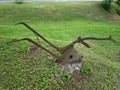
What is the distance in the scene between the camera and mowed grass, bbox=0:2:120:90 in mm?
4633

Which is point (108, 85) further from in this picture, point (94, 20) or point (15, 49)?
point (94, 20)

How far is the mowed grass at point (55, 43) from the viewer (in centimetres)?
463

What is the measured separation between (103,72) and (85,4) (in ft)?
31.9

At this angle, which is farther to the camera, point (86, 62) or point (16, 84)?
point (86, 62)

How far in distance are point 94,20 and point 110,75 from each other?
27.4 feet

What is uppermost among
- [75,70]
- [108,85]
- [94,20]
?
[75,70]

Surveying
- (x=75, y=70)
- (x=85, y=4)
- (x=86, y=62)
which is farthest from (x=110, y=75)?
(x=85, y=4)

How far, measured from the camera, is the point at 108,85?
495cm

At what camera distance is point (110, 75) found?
525cm

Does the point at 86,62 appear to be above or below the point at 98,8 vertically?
above

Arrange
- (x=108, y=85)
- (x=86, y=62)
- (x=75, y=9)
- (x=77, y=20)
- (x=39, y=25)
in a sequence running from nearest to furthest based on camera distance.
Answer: (x=108, y=85)
(x=86, y=62)
(x=39, y=25)
(x=77, y=20)
(x=75, y=9)

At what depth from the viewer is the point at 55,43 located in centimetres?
637

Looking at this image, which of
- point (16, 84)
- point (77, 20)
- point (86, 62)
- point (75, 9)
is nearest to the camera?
point (16, 84)

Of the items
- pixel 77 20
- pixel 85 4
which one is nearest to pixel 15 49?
pixel 77 20
